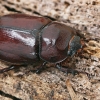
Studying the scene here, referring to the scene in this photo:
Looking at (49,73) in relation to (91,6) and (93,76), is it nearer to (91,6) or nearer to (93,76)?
(93,76)

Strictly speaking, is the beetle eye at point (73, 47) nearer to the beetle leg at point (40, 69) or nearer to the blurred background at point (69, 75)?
the blurred background at point (69, 75)

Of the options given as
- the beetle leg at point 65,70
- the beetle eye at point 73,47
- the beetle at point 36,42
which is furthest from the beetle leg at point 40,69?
the beetle eye at point 73,47

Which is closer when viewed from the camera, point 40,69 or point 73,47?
point 73,47

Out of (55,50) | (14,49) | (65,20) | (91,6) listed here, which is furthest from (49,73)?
(91,6)

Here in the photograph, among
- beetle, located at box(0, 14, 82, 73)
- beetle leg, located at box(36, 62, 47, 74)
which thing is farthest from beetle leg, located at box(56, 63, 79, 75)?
beetle leg, located at box(36, 62, 47, 74)

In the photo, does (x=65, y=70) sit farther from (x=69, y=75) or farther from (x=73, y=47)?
(x=73, y=47)

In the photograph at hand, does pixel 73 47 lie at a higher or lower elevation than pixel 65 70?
higher

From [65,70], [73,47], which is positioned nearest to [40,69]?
[65,70]

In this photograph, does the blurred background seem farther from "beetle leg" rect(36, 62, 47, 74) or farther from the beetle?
the beetle
